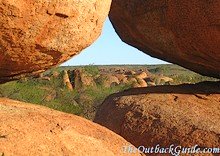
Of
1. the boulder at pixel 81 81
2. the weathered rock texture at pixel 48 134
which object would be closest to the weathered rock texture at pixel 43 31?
the weathered rock texture at pixel 48 134

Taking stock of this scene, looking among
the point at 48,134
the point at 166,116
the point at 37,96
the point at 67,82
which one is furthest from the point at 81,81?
the point at 48,134

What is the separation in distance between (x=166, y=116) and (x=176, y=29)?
173cm

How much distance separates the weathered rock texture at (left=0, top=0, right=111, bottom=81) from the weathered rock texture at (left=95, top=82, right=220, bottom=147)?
3010 millimetres

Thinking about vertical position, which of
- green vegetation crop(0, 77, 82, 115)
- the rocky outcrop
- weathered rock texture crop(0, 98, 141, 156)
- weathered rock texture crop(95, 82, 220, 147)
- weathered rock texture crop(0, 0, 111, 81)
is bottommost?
the rocky outcrop

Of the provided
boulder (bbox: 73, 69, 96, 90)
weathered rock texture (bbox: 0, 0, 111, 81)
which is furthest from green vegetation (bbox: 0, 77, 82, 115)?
weathered rock texture (bbox: 0, 0, 111, 81)

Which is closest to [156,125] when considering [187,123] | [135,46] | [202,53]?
[187,123]

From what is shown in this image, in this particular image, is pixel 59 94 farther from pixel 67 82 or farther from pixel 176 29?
pixel 176 29

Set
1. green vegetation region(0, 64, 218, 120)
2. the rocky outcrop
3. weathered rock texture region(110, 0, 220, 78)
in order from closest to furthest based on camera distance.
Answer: weathered rock texture region(110, 0, 220, 78) → green vegetation region(0, 64, 218, 120) → the rocky outcrop

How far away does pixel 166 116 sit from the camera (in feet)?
26.0

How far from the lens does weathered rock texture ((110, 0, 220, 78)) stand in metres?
8.29

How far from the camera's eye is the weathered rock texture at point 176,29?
8.29 meters

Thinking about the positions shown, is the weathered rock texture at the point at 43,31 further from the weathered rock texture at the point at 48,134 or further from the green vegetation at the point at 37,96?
the green vegetation at the point at 37,96

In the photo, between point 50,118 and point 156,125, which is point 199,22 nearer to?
point 156,125

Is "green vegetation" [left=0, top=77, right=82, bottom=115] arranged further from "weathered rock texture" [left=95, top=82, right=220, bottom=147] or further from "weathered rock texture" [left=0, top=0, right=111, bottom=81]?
"weathered rock texture" [left=0, top=0, right=111, bottom=81]
